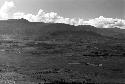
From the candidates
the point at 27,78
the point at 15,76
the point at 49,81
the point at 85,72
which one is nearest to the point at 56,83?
the point at 49,81

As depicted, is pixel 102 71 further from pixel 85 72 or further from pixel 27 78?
pixel 27 78

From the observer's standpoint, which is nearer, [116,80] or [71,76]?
[116,80]

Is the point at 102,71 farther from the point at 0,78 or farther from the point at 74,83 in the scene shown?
the point at 0,78

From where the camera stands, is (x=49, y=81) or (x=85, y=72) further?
(x=85, y=72)

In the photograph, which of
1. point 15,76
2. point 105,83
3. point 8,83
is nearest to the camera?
point 8,83

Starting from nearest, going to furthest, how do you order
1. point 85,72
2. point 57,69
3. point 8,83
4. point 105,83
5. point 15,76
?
point 8,83 → point 105,83 → point 15,76 → point 85,72 → point 57,69

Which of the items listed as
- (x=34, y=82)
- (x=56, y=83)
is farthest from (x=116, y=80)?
(x=34, y=82)

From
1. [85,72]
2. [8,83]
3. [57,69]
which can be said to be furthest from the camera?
[57,69]

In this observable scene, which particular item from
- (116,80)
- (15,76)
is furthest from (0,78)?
(116,80)
